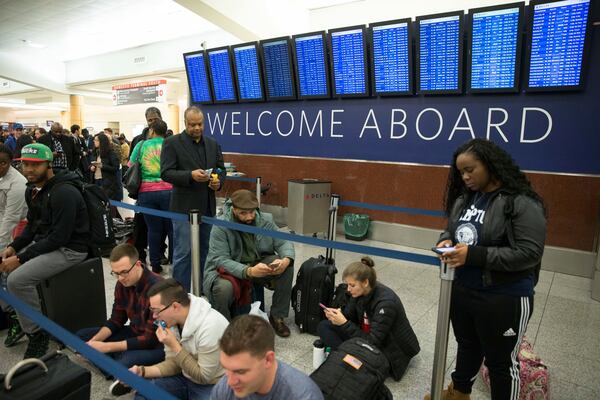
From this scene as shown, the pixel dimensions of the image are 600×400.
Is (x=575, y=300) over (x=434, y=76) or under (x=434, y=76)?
under

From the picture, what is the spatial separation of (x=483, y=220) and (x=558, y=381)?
5.24 ft

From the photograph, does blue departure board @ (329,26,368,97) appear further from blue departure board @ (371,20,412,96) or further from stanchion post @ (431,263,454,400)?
stanchion post @ (431,263,454,400)

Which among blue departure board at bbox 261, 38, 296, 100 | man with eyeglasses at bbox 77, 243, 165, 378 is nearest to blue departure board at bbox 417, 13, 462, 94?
blue departure board at bbox 261, 38, 296, 100

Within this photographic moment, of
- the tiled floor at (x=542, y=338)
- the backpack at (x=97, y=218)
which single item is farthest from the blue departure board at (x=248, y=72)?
the backpack at (x=97, y=218)

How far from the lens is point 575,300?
12.9 feet

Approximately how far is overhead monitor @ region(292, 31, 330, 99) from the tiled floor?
119 inches

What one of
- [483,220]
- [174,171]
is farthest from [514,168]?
[174,171]

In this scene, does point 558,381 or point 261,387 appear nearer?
point 261,387

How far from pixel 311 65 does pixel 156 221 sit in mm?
3394

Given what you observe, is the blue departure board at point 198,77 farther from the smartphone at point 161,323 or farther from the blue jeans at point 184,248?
the smartphone at point 161,323

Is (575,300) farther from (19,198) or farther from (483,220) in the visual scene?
(19,198)

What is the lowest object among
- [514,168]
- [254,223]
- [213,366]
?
[213,366]

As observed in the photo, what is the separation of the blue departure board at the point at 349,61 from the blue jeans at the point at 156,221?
10.2 ft

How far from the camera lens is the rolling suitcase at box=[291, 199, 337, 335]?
3.14 m
